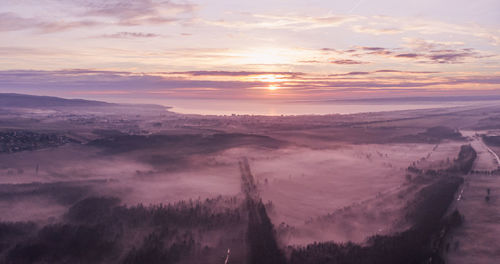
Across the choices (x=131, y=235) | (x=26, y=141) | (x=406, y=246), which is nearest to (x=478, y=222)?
(x=406, y=246)

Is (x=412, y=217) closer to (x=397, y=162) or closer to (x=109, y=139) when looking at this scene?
(x=397, y=162)

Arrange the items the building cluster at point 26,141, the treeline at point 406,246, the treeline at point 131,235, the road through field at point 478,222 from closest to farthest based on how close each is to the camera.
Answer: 1. the treeline at point 406,246
2. the treeline at point 131,235
3. the road through field at point 478,222
4. the building cluster at point 26,141

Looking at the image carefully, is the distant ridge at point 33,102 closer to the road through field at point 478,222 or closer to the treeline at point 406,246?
the road through field at point 478,222

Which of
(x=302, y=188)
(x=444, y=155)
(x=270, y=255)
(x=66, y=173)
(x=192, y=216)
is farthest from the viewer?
(x=444, y=155)

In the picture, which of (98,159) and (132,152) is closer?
(98,159)

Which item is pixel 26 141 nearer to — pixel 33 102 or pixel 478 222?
pixel 478 222

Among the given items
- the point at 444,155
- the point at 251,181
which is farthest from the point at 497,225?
the point at 444,155

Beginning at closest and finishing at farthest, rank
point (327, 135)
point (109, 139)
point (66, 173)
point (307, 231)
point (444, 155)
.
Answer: point (307, 231), point (66, 173), point (444, 155), point (109, 139), point (327, 135)

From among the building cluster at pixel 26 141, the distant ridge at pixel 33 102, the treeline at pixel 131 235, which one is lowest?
the treeline at pixel 131 235

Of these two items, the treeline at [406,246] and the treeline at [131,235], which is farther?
the treeline at [131,235]

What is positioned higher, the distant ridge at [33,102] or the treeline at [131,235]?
the distant ridge at [33,102]

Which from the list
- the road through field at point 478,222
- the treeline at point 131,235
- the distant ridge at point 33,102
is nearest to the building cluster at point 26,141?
the treeline at point 131,235
